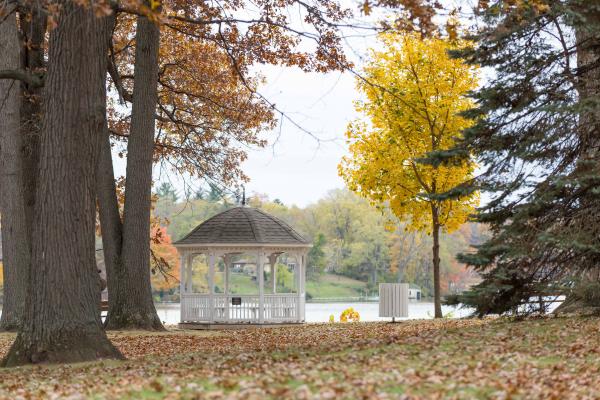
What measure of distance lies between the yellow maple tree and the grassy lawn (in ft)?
123

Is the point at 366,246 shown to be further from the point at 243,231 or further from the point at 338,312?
the point at 243,231

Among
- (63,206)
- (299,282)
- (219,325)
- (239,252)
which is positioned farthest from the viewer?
(299,282)

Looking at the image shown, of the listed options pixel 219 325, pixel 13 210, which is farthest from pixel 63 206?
pixel 219 325

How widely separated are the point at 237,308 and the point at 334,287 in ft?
127

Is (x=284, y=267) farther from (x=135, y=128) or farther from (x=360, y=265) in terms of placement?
(x=135, y=128)

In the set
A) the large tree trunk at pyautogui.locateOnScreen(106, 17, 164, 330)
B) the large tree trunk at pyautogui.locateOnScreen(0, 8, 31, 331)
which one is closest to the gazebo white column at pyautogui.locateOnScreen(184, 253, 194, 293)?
the large tree trunk at pyautogui.locateOnScreen(106, 17, 164, 330)

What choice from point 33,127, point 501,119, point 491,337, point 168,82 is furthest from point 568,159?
point 168,82

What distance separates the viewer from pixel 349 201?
69.4 meters

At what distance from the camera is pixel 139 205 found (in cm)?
1997

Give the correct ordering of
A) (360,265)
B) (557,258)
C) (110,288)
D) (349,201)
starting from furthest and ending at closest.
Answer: (349,201) < (360,265) < (110,288) < (557,258)

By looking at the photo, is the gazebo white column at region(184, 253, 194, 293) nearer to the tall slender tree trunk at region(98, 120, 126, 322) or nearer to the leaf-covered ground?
the tall slender tree trunk at region(98, 120, 126, 322)

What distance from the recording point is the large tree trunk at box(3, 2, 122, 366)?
1188 centimetres

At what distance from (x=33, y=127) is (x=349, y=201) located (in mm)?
49929

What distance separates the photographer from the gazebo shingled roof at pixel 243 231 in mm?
25734
